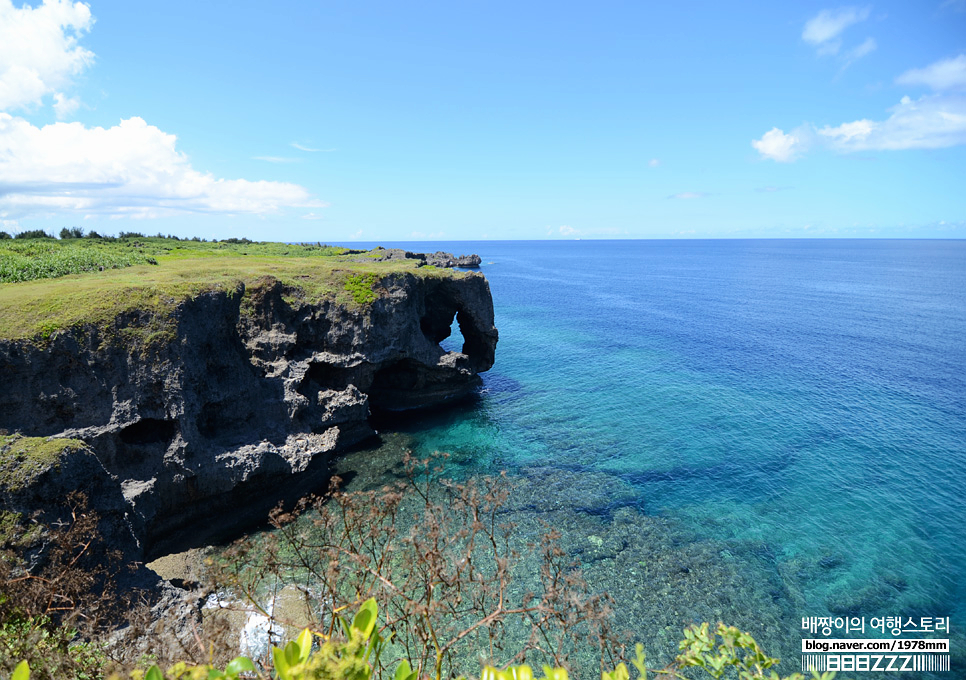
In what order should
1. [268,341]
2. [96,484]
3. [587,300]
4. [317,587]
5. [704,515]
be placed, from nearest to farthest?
[96,484] < [317,587] < [704,515] < [268,341] < [587,300]

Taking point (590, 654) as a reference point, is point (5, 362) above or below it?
above

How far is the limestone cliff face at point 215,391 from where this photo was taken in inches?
822

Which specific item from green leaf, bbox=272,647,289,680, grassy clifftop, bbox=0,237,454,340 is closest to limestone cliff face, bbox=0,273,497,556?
grassy clifftop, bbox=0,237,454,340

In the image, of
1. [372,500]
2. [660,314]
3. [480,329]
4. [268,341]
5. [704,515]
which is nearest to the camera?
[372,500]

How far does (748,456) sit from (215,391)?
106ft

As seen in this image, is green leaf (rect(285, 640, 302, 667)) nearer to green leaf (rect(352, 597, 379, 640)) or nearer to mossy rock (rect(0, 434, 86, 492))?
green leaf (rect(352, 597, 379, 640))

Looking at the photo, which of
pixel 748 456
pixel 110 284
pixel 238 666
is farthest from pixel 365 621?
pixel 748 456

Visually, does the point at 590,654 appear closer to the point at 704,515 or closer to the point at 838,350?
the point at 704,515

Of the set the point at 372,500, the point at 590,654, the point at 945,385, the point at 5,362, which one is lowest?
the point at 590,654

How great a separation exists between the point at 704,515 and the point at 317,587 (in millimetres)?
19343

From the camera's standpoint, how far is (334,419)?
3189 cm

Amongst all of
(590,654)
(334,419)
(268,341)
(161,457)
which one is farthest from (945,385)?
(161,457)

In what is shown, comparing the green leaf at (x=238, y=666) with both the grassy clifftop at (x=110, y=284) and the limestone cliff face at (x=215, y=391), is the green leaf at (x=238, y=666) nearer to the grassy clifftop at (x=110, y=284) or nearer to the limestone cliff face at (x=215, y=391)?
the limestone cliff face at (x=215, y=391)

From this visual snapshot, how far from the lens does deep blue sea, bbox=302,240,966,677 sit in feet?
Result: 68.0
